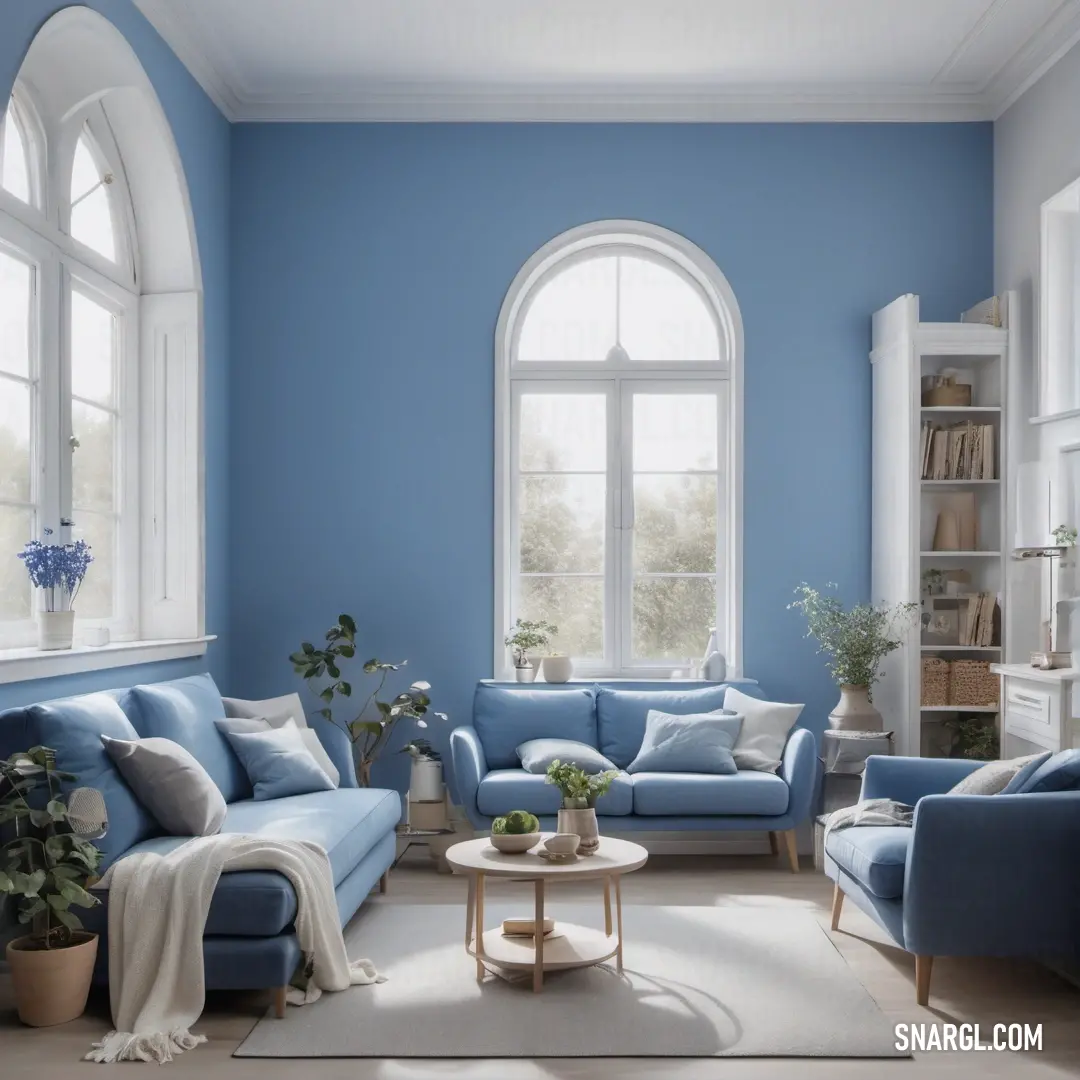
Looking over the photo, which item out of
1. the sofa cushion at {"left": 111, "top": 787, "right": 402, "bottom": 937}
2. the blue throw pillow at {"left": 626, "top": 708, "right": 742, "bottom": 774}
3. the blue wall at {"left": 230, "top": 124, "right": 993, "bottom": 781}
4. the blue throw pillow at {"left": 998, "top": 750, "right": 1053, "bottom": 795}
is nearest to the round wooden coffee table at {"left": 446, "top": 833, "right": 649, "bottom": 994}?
the sofa cushion at {"left": 111, "top": 787, "right": 402, "bottom": 937}

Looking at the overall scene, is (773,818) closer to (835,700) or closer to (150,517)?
(835,700)

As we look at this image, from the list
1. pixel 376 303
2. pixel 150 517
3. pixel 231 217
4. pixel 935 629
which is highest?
pixel 231 217

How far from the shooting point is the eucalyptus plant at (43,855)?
10.8 ft

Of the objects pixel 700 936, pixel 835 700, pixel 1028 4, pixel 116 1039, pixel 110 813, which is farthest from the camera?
pixel 835 700

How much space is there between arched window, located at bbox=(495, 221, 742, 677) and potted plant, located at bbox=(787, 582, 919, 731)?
2.07 ft

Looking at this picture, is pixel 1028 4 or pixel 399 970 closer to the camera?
pixel 399 970

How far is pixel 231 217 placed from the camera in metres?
6.22

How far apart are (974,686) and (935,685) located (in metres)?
0.18

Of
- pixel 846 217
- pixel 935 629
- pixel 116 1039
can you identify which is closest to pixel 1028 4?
pixel 846 217

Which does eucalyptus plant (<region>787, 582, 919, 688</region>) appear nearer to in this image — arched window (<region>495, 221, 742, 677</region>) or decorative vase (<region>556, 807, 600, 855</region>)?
arched window (<region>495, 221, 742, 677</region>)

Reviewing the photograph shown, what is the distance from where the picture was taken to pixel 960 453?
5773mm

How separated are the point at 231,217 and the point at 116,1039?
4262mm

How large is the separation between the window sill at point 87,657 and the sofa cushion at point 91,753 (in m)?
0.18

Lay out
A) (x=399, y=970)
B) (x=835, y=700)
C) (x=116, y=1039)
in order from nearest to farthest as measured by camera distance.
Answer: (x=116, y=1039) < (x=399, y=970) < (x=835, y=700)
